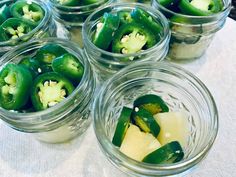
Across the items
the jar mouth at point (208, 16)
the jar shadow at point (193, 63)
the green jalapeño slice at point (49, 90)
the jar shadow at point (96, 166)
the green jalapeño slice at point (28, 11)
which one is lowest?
the jar shadow at point (96, 166)

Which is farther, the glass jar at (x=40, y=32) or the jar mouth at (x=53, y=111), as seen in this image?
the glass jar at (x=40, y=32)

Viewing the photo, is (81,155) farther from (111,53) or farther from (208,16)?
(208,16)

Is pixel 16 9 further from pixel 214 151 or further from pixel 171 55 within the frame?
pixel 214 151

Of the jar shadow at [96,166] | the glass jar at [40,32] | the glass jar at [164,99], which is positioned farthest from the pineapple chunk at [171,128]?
the glass jar at [40,32]

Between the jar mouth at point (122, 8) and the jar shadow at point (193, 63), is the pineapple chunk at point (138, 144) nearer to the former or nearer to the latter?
the jar mouth at point (122, 8)

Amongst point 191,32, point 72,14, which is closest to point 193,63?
point 191,32

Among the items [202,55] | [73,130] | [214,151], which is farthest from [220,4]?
[73,130]

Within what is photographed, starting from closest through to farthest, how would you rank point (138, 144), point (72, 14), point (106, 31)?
1. point (138, 144)
2. point (106, 31)
3. point (72, 14)
